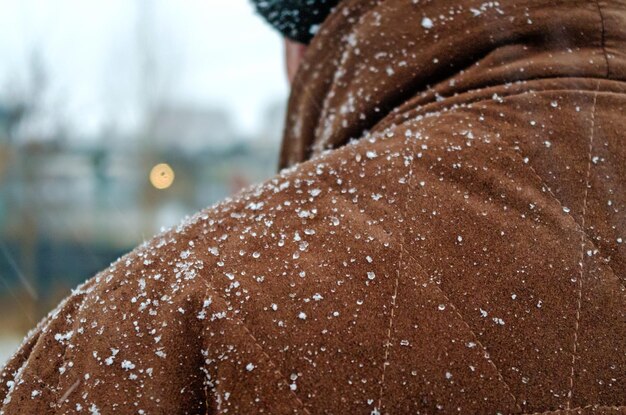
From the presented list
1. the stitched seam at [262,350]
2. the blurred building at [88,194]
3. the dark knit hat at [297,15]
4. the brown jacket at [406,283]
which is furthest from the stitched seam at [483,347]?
the blurred building at [88,194]

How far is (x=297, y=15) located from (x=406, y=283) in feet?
2.62

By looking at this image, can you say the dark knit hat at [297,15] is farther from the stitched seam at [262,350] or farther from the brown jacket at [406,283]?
the stitched seam at [262,350]

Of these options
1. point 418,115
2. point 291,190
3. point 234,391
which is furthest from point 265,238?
point 418,115

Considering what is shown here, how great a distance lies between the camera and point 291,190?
2.81 feet

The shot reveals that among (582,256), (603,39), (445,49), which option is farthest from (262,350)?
(603,39)

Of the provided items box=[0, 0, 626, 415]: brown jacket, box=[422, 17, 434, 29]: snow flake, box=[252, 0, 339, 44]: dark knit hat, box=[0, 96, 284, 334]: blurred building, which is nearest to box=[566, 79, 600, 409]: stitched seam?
box=[0, 0, 626, 415]: brown jacket

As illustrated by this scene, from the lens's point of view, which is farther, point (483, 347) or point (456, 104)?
point (456, 104)

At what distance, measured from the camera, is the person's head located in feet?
4.01

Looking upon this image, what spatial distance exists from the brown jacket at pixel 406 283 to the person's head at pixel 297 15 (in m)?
0.47

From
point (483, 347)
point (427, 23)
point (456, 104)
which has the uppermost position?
point (427, 23)

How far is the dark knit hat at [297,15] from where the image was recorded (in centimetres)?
122

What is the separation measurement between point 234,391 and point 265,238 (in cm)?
23

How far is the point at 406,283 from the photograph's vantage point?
757 millimetres

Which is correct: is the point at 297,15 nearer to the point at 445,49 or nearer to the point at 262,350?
the point at 445,49
